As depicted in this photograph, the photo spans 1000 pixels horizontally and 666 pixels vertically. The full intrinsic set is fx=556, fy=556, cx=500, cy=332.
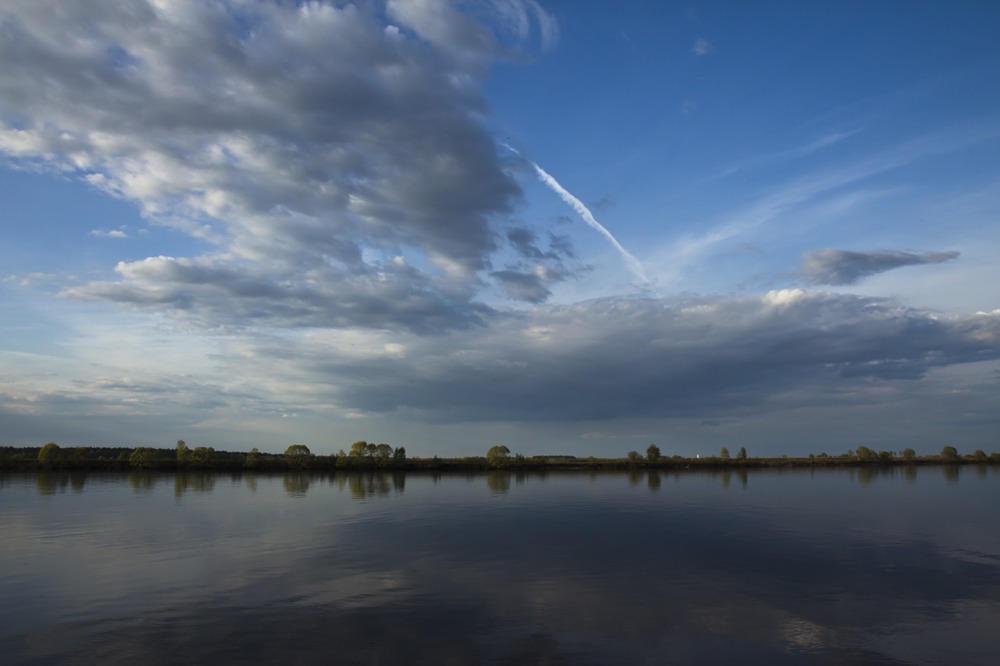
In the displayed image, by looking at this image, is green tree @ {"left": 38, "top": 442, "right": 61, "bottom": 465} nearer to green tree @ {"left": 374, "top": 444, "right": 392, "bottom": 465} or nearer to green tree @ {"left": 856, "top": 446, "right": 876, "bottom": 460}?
green tree @ {"left": 374, "top": 444, "right": 392, "bottom": 465}

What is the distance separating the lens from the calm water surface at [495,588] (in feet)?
54.7

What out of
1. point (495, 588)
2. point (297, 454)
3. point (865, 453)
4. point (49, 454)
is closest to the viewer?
point (495, 588)

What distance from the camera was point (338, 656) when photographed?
622 inches

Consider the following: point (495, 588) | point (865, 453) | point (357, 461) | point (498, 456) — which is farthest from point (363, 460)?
point (865, 453)

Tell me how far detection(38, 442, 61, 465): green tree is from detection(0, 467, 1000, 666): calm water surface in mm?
80438

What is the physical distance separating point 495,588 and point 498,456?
414ft

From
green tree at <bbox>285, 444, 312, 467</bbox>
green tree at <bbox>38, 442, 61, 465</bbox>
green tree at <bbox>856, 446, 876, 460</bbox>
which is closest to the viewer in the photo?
green tree at <bbox>38, 442, 61, 465</bbox>

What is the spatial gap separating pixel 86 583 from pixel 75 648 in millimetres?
9207

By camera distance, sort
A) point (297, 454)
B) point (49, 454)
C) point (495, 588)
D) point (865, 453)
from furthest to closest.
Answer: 1. point (865, 453)
2. point (297, 454)
3. point (49, 454)
4. point (495, 588)

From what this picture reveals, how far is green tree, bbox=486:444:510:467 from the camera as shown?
482 ft

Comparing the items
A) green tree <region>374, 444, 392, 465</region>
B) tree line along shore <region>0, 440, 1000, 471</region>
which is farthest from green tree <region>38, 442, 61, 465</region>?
green tree <region>374, 444, 392, 465</region>

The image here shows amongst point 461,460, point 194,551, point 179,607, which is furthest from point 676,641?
point 461,460

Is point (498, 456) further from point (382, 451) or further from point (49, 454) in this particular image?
point (49, 454)

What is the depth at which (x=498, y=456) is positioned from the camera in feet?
485
